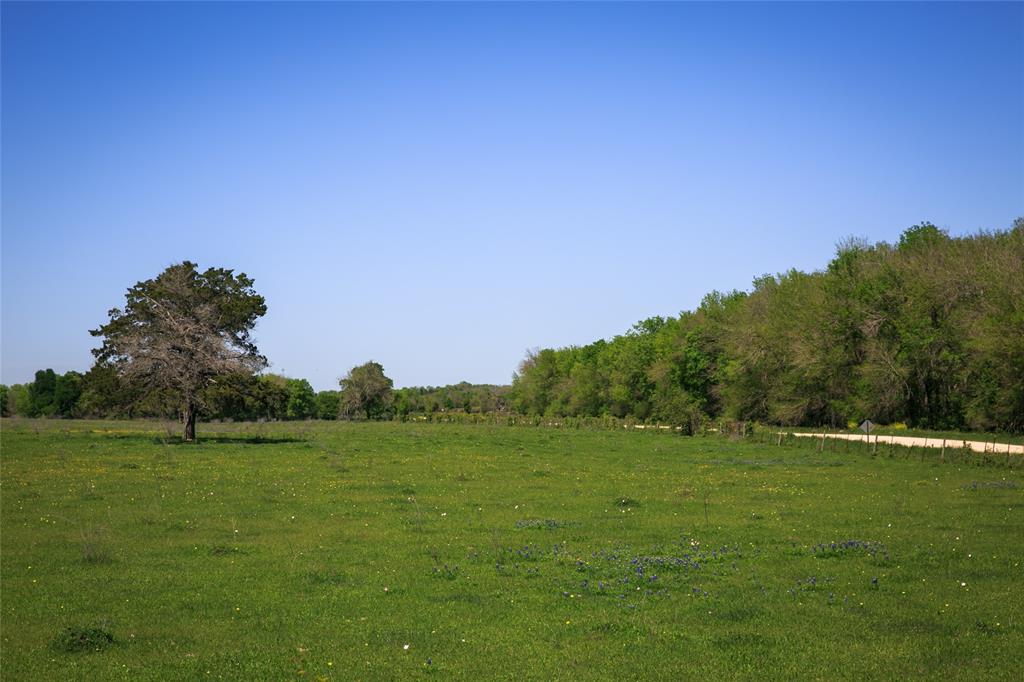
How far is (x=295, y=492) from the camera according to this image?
30516 millimetres

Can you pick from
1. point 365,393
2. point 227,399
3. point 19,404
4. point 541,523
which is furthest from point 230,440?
point 19,404

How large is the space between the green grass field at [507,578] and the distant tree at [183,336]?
21404 millimetres

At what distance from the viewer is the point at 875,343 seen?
259 feet

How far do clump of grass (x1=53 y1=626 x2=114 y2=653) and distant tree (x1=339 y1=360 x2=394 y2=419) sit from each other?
12928 centimetres

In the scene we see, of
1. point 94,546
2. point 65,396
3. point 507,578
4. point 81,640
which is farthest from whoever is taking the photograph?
point 65,396

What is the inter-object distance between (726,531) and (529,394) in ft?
513

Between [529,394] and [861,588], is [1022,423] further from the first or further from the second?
[529,394]

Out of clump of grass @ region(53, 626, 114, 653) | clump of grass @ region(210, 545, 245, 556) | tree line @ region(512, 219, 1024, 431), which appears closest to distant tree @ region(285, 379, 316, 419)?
tree line @ region(512, 219, 1024, 431)

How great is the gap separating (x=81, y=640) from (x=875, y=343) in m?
78.0

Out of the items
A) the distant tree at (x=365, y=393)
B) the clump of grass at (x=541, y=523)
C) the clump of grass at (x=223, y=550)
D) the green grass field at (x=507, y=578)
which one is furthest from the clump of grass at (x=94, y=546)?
the distant tree at (x=365, y=393)

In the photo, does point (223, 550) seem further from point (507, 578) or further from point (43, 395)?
point (43, 395)

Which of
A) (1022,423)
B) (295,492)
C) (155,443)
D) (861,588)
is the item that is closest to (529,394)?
(1022,423)

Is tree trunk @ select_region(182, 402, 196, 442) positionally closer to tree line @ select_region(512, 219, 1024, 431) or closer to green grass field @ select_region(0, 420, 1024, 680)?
green grass field @ select_region(0, 420, 1024, 680)

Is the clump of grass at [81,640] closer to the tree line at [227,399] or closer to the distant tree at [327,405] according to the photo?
the tree line at [227,399]
